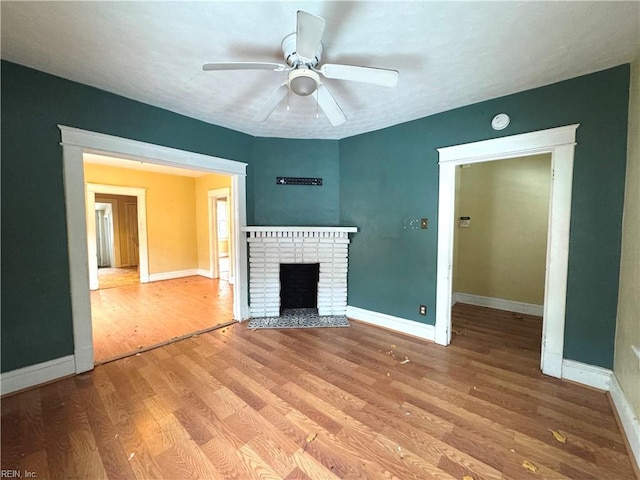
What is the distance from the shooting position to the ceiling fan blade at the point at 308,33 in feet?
3.80

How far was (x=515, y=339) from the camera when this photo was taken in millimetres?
2953

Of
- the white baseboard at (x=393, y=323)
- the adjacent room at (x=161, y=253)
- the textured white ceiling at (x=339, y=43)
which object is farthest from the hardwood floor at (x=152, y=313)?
the textured white ceiling at (x=339, y=43)

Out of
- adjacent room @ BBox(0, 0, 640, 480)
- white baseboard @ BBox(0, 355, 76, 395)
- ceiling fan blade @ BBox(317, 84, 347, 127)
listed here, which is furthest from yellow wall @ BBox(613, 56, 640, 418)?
white baseboard @ BBox(0, 355, 76, 395)

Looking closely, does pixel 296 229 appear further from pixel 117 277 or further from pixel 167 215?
pixel 117 277

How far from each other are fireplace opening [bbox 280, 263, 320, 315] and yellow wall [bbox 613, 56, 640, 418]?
9.58 ft

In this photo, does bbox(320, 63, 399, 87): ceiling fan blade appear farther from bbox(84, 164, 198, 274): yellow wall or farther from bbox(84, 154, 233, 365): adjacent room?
bbox(84, 164, 198, 274): yellow wall

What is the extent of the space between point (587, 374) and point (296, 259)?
300 centimetres

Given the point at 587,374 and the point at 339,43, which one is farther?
the point at 587,374

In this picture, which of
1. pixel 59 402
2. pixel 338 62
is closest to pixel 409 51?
pixel 338 62

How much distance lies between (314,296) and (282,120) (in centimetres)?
245

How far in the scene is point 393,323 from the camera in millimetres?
3213

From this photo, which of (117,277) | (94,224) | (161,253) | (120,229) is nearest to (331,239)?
(161,253)

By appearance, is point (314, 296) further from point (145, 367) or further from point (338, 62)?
point (338, 62)

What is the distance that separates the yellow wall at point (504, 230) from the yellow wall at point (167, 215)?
19.2 feet
